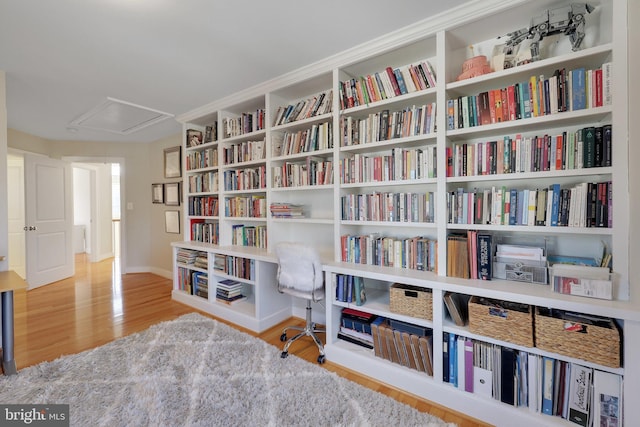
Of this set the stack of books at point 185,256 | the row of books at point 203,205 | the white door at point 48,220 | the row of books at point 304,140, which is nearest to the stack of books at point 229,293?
the stack of books at point 185,256

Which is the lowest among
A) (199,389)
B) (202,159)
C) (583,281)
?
(199,389)

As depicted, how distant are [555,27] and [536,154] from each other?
70 centimetres

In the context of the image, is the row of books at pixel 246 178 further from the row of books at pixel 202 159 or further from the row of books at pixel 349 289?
the row of books at pixel 349 289

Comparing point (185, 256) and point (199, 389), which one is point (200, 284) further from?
point (199, 389)

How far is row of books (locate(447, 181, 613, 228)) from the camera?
4.53ft

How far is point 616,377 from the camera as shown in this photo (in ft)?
4.06

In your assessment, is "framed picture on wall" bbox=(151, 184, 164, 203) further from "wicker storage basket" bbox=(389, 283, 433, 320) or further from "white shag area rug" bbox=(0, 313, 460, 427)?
"wicker storage basket" bbox=(389, 283, 433, 320)

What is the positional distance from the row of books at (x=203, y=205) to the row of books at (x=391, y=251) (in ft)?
5.98

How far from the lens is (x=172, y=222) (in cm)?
445

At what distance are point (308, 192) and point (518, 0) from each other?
1.97m

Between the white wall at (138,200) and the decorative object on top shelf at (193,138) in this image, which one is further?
the white wall at (138,200)

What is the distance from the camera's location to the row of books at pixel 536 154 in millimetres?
1382

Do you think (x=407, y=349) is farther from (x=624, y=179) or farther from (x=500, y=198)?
(x=624, y=179)

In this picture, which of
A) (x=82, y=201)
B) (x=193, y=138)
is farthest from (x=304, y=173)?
(x=82, y=201)
